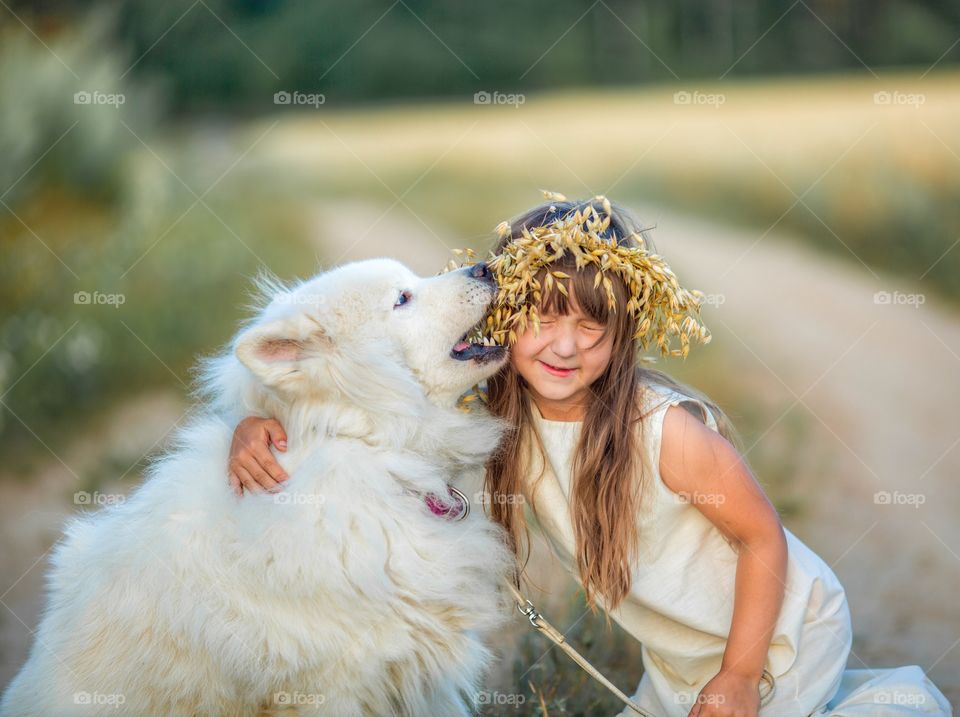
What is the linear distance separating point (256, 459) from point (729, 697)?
1670mm

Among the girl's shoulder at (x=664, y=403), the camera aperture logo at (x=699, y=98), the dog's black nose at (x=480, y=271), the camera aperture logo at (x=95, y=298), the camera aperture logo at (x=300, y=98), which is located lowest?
the camera aperture logo at (x=95, y=298)

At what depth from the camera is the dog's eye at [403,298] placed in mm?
3260

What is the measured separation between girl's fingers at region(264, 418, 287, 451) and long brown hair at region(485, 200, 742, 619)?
76 centimetres

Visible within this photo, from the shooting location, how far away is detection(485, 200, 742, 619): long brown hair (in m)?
3.27

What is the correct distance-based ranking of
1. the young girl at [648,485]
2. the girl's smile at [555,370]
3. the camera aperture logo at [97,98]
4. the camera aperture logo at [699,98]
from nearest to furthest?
the young girl at [648,485], the girl's smile at [555,370], the camera aperture logo at [97,98], the camera aperture logo at [699,98]

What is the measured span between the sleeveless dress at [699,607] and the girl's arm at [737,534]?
0.09m

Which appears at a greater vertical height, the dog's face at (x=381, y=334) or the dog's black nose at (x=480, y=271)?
the dog's black nose at (x=480, y=271)

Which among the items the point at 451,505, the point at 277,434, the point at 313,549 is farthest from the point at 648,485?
the point at 277,434

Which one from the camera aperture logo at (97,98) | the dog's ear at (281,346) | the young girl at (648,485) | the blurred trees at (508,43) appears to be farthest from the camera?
the blurred trees at (508,43)

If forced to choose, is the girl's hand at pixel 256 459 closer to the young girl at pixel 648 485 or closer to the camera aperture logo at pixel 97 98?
the young girl at pixel 648 485

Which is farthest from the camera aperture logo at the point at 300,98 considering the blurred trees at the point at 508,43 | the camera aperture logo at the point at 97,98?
the camera aperture logo at the point at 97,98

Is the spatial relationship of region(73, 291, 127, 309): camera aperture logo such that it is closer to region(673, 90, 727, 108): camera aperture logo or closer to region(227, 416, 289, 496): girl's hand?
region(227, 416, 289, 496): girl's hand

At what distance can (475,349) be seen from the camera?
3.25 meters

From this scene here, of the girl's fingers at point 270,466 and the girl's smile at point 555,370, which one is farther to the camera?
the girl's smile at point 555,370
